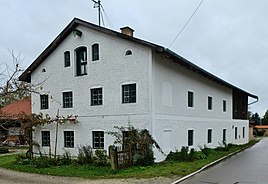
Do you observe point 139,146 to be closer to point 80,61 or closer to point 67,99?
point 67,99

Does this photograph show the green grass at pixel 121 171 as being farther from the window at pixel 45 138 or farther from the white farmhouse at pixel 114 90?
the window at pixel 45 138

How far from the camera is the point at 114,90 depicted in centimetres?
1689

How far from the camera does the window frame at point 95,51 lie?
17938mm

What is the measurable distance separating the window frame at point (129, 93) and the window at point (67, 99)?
446 cm

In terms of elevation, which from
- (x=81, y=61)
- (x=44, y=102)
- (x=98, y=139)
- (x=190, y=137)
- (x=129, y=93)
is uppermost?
(x=81, y=61)

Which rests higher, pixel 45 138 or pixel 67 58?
pixel 67 58

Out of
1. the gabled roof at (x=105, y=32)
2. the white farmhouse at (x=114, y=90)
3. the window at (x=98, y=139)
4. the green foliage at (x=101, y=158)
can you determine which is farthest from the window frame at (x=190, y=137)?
the green foliage at (x=101, y=158)

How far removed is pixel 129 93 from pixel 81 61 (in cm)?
460

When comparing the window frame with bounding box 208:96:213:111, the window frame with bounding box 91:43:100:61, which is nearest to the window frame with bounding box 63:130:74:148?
the window frame with bounding box 91:43:100:61

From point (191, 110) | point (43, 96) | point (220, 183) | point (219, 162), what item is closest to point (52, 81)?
point (43, 96)

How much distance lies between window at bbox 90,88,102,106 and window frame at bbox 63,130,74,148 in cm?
282

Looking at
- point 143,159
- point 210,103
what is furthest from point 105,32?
point 210,103

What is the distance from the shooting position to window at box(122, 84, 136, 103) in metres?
16.2

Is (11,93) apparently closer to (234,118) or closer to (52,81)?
(52,81)
